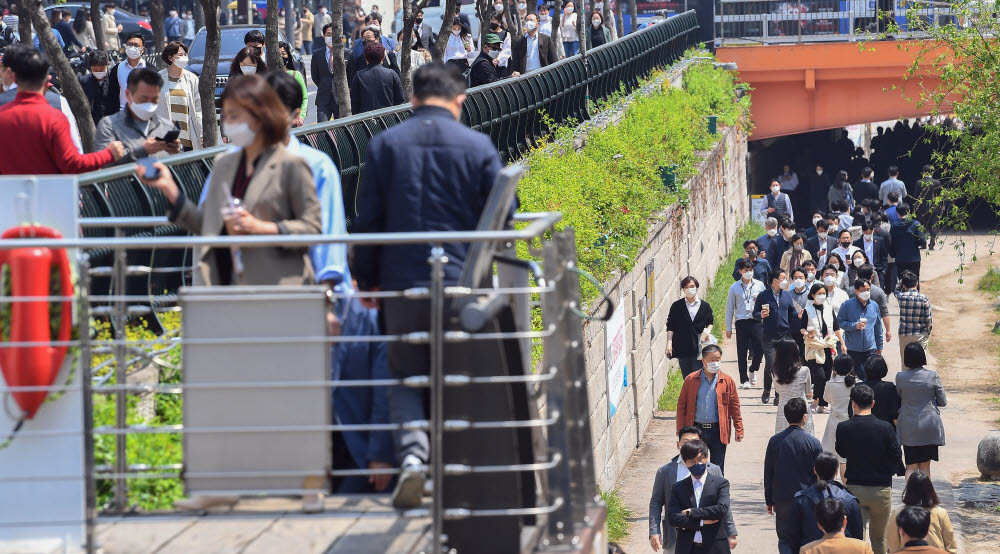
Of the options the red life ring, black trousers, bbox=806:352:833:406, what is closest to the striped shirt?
the red life ring

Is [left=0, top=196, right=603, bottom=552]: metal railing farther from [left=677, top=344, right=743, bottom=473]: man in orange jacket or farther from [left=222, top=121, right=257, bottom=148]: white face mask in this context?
[left=677, top=344, right=743, bottom=473]: man in orange jacket

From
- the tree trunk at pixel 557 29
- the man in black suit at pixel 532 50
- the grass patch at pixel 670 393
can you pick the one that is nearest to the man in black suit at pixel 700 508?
the grass patch at pixel 670 393

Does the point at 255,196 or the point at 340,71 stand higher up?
the point at 340,71

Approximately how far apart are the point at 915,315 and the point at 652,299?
3.98 m

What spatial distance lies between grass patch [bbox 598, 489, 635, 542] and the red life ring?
9.35 m

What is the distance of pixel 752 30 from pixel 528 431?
3398 cm

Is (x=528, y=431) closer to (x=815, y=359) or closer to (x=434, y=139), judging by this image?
(x=434, y=139)

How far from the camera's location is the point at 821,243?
2273cm

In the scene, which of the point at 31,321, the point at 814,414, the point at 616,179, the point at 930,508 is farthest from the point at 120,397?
the point at 814,414

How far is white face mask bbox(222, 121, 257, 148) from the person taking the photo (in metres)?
5.02

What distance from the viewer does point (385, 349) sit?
5.15 meters

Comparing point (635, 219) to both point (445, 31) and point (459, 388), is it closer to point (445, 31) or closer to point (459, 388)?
point (445, 31)

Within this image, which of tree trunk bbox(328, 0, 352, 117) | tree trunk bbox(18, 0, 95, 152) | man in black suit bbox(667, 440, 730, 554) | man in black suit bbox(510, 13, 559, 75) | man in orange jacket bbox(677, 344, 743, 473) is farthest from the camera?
man in black suit bbox(510, 13, 559, 75)

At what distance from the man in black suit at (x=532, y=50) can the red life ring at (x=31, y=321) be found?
1771 centimetres
